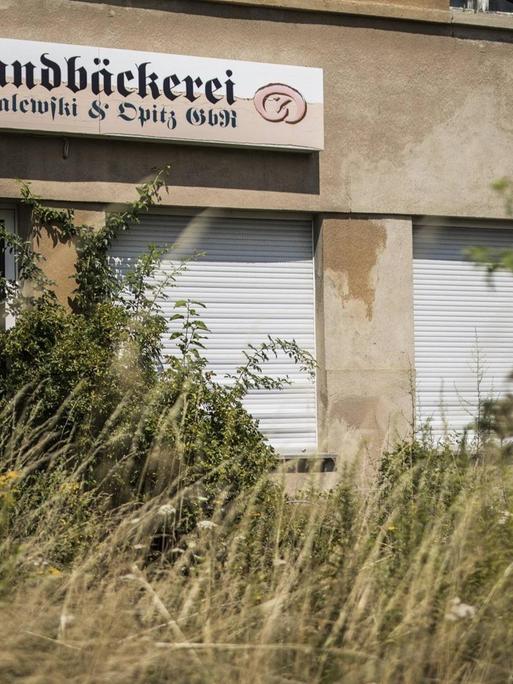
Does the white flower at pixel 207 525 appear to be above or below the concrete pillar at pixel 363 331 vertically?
below

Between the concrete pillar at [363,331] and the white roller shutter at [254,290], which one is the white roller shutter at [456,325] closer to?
the concrete pillar at [363,331]

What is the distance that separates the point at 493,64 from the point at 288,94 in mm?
2368

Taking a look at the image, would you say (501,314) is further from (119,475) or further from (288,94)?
(119,475)

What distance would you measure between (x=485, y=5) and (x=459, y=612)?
877cm

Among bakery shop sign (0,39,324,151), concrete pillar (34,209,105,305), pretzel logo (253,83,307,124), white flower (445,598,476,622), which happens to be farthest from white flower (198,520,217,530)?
pretzel logo (253,83,307,124)

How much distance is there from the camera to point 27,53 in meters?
9.87

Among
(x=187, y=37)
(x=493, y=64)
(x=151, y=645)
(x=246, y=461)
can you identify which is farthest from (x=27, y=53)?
(x=151, y=645)

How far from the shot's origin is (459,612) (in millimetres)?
4605

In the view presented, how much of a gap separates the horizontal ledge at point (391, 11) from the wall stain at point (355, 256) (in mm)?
2016

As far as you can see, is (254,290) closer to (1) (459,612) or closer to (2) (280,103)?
(2) (280,103)

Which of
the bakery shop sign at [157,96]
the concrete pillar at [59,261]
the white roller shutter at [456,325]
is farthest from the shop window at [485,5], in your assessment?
the concrete pillar at [59,261]

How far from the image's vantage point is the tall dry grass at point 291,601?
14.7 feet

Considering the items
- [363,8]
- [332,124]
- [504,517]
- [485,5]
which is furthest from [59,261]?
[504,517]

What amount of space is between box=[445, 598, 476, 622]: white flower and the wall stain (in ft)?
21.3
